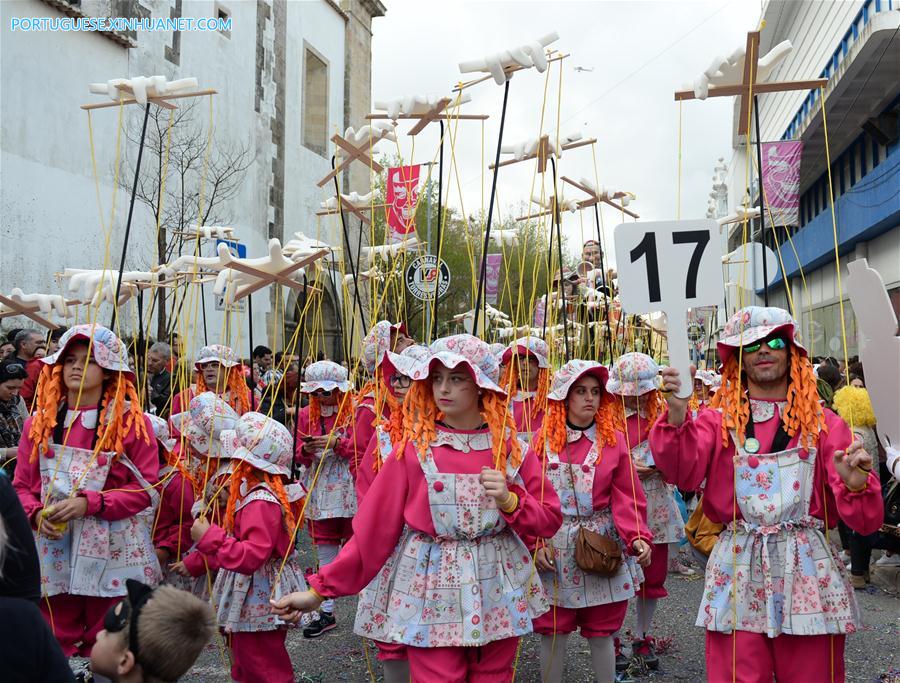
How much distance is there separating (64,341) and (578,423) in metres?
2.61

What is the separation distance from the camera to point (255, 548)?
4148mm

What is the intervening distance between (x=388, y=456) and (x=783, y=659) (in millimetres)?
1739

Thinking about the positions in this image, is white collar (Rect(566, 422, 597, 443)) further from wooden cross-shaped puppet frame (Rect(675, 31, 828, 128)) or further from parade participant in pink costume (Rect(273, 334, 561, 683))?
wooden cross-shaped puppet frame (Rect(675, 31, 828, 128))

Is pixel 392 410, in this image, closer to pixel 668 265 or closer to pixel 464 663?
pixel 464 663

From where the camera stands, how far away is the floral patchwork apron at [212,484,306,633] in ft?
13.9

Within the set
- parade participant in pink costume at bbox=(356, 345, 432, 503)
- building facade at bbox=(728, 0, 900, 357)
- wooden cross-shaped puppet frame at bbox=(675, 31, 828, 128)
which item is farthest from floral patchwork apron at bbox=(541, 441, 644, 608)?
building facade at bbox=(728, 0, 900, 357)

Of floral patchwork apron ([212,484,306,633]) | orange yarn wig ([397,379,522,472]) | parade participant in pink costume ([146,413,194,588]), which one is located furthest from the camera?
parade participant in pink costume ([146,413,194,588])

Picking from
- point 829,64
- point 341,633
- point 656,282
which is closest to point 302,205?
point 829,64

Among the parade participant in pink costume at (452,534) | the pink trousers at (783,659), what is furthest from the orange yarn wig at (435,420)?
the pink trousers at (783,659)

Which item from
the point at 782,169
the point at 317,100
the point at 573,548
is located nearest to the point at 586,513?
the point at 573,548

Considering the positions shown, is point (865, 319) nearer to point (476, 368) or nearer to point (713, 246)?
point (713, 246)

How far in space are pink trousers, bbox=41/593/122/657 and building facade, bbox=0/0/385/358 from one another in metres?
2.66

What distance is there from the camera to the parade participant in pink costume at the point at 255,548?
4141 mm

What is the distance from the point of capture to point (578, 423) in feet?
15.8
